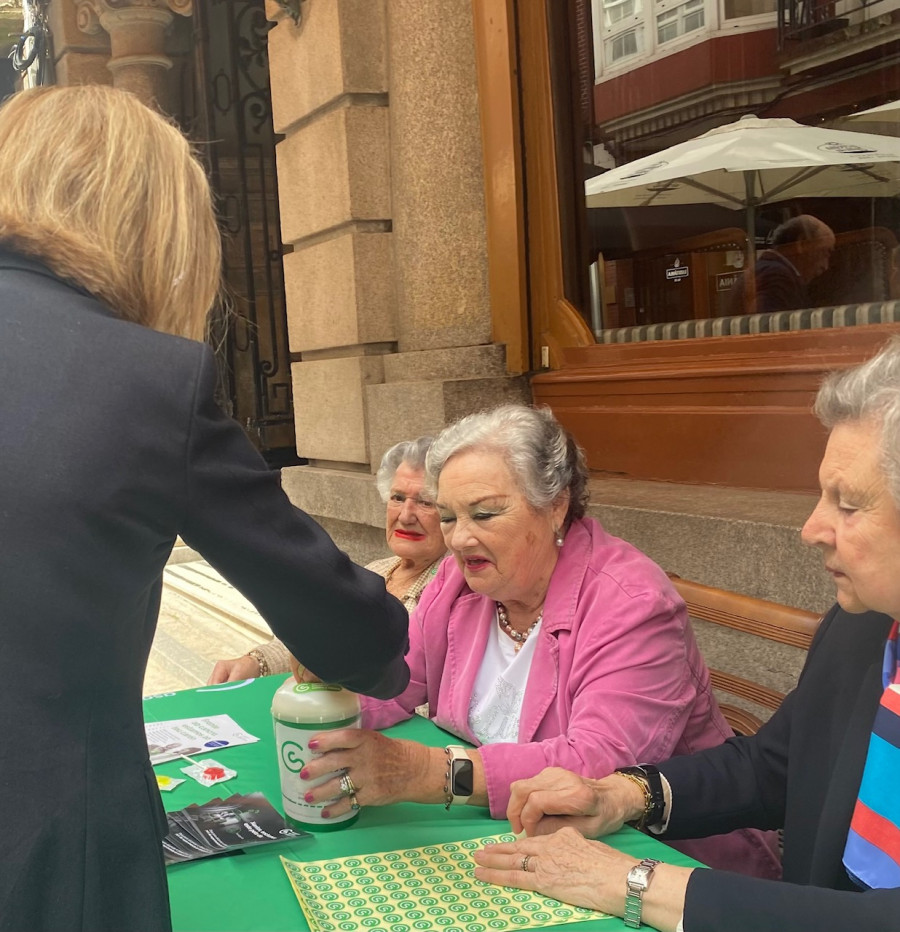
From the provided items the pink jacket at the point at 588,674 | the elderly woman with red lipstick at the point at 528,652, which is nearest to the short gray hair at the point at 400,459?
the elderly woman with red lipstick at the point at 528,652

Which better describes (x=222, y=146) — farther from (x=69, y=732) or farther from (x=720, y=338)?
(x=69, y=732)

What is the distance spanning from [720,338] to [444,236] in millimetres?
1571

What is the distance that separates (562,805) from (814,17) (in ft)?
9.93

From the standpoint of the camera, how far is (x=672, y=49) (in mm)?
4367

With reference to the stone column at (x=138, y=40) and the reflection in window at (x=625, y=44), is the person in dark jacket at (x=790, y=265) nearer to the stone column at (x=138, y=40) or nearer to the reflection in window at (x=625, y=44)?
the reflection in window at (x=625, y=44)

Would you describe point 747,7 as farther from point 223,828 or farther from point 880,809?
point 223,828

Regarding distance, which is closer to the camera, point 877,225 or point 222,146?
point 877,225

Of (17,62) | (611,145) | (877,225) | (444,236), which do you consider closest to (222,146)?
(17,62)

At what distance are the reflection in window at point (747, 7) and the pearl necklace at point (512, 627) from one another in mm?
2580

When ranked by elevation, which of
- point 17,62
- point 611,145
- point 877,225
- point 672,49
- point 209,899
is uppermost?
point 17,62

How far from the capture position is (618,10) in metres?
4.62

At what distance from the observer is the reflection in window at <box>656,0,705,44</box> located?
424 centimetres

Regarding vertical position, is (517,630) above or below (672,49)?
below

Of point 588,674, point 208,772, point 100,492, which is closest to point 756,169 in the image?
point 588,674
